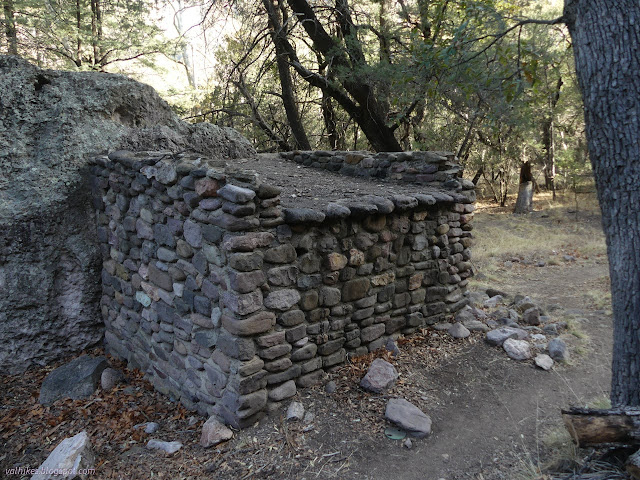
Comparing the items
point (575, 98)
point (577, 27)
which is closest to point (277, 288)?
point (577, 27)

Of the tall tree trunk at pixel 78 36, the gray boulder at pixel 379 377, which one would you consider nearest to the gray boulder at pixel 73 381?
the gray boulder at pixel 379 377

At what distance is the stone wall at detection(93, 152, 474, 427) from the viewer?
3406 mm

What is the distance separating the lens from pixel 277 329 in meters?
3.63

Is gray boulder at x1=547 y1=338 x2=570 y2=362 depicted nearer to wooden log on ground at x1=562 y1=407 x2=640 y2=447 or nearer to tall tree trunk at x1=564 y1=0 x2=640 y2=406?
tall tree trunk at x1=564 y1=0 x2=640 y2=406

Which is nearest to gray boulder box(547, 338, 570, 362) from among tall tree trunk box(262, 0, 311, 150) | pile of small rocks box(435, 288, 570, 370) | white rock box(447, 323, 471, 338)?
pile of small rocks box(435, 288, 570, 370)

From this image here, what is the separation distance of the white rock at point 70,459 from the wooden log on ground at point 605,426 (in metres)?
3.23

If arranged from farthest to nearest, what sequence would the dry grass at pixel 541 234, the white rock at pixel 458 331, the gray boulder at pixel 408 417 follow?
the dry grass at pixel 541 234, the white rock at pixel 458 331, the gray boulder at pixel 408 417

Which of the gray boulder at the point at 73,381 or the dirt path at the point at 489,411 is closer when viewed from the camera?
the dirt path at the point at 489,411

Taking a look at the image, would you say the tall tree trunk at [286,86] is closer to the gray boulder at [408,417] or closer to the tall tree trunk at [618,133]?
the tall tree trunk at [618,133]

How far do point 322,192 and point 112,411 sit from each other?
2.85 m

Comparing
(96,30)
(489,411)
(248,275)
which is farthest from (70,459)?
(96,30)

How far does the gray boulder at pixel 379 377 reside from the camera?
155 inches

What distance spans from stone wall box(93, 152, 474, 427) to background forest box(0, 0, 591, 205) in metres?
2.30

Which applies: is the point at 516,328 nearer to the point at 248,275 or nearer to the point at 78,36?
the point at 248,275
